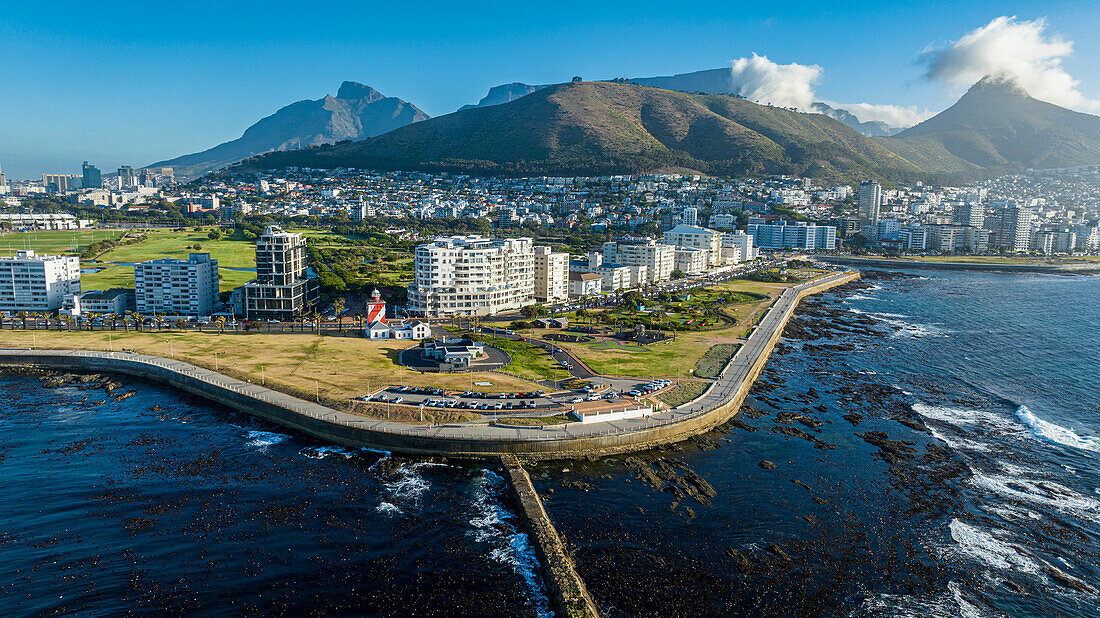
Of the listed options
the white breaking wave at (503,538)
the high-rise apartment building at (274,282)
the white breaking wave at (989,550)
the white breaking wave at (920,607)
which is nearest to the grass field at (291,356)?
the high-rise apartment building at (274,282)

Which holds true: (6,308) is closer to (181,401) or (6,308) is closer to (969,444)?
(181,401)

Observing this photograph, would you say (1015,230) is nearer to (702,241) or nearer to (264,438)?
(702,241)

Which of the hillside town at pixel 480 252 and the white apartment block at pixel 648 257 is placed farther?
the white apartment block at pixel 648 257

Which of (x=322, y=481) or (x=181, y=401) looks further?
(x=181, y=401)

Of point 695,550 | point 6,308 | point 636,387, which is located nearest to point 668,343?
point 636,387

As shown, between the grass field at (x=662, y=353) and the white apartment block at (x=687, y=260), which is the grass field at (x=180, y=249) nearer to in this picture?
the grass field at (x=662, y=353)

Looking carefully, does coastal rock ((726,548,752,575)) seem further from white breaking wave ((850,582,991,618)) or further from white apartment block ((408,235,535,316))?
white apartment block ((408,235,535,316))
